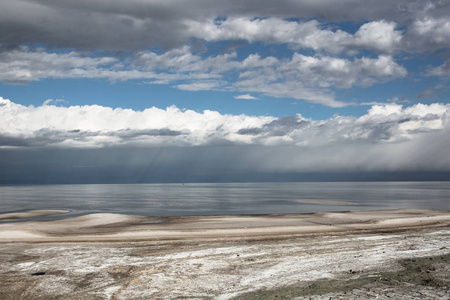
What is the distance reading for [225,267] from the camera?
2322 cm

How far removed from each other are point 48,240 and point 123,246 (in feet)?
28.9

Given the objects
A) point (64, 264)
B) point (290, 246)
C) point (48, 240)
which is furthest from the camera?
point (48, 240)

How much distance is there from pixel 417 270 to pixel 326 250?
7.81 metres

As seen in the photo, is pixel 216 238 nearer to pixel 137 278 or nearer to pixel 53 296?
pixel 137 278

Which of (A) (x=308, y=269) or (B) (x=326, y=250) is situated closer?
(A) (x=308, y=269)

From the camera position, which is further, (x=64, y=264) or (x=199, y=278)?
(x=64, y=264)

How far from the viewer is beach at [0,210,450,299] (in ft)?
59.4

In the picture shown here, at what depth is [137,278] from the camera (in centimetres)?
2116

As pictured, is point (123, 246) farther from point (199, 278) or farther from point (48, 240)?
A: point (199, 278)

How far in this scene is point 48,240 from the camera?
35500 millimetres

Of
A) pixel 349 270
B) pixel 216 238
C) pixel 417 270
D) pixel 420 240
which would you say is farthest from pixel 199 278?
pixel 420 240

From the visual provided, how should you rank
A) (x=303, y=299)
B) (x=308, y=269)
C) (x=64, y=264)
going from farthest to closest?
(x=64, y=264), (x=308, y=269), (x=303, y=299)

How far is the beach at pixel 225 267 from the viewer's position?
1811cm

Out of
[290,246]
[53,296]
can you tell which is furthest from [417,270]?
[53,296]
